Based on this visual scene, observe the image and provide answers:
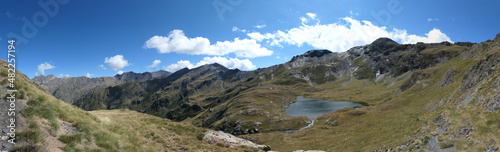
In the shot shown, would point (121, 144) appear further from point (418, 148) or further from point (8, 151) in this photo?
point (418, 148)

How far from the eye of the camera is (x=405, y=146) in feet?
72.0

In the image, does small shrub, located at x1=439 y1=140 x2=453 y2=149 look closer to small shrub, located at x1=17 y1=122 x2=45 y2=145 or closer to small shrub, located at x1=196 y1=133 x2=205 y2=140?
small shrub, located at x1=196 y1=133 x2=205 y2=140

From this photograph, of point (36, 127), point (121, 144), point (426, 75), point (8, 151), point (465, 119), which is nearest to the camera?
point (8, 151)

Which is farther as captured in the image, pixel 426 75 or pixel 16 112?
pixel 426 75

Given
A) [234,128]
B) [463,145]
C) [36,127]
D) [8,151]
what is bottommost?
[234,128]

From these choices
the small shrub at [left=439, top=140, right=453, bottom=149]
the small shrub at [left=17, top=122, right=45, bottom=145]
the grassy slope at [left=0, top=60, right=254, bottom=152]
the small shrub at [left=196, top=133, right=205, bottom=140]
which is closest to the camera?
the small shrub at [left=17, top=122, right=45, bottom=145]

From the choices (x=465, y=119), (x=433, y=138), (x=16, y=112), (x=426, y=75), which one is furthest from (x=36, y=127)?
(x=426, y=75)

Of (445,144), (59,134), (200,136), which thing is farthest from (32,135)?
(445,144)

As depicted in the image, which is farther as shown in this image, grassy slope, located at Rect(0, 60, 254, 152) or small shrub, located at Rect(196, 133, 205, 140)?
small shrub, located at Rect(196, 133, 205, 140)

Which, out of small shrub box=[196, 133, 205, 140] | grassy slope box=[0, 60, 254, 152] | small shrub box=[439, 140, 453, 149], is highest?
grassy slope box=[0, 60, 254, 152]

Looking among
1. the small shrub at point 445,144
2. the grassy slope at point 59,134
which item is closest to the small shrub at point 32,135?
the grassy slope at point 59,134

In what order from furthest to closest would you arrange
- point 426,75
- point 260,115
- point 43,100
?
point 260,115, point 426,75, point 43,100

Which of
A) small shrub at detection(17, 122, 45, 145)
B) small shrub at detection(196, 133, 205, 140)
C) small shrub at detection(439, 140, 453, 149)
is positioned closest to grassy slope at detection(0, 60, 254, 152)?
Result: small shrub at detection(17, 122, 45, 145)

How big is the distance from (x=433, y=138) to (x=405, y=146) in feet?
9.24
